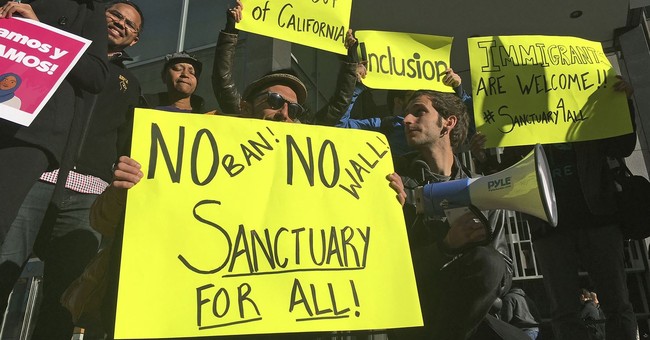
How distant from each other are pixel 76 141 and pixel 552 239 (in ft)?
7.76

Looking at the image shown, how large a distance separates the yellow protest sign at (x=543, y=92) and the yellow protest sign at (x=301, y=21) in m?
0.81

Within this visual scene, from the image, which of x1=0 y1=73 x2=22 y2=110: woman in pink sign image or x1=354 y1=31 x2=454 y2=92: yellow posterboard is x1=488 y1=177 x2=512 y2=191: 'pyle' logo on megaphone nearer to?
x1=354 y1=31 x2=454 y2=92: yellow posterboard

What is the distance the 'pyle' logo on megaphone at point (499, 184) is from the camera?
150cm

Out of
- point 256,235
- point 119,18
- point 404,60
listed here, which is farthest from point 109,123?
point 404,60

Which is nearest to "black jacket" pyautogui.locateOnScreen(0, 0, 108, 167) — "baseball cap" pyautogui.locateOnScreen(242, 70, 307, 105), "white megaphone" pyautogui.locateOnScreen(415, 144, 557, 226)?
"baseball cap" pyautogui.locateOnScreen(242, 70, 307, 105)

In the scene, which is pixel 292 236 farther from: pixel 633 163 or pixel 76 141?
pixel 633 163

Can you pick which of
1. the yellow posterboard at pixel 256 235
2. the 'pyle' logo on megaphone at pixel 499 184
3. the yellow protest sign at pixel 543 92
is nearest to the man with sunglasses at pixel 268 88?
the yellow posterboard at pixel 256 235

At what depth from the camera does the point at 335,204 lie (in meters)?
1.53

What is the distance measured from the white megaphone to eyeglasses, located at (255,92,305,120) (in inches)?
29.0

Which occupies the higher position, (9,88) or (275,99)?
(275,99)

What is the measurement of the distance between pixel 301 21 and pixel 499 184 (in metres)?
1.64

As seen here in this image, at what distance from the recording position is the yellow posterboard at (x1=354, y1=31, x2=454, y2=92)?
2.76 m

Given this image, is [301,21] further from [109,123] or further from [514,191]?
[514,191]

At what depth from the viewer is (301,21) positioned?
106 inches
